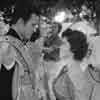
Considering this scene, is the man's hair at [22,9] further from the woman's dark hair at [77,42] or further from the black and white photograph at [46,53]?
the woman's dark hair at [77,42]

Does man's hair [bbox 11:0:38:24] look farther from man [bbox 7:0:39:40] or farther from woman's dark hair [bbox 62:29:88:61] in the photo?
woman's dark hair [bbox 62:29:88:61]

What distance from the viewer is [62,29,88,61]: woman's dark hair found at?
90 centimetres

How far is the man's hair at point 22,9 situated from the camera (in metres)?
0.94

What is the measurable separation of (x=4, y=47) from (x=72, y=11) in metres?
0.35

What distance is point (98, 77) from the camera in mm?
896

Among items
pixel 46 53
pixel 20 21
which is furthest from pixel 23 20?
pixel 46 53

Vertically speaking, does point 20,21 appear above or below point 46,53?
above

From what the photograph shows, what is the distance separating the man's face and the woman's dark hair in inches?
4.8

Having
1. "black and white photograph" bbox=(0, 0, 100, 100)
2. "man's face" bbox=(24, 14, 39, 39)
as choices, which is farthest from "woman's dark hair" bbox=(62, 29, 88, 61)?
"man's face" bbox=(24, 14, 39, 39)

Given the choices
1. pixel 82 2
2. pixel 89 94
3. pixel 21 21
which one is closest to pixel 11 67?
pixel 21 21

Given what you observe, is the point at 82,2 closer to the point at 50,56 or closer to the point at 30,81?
the point at 50,56

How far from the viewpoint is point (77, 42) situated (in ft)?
3.06

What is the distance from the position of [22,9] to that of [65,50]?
244 millimetres

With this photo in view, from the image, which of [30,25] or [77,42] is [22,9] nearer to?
[30,25]
